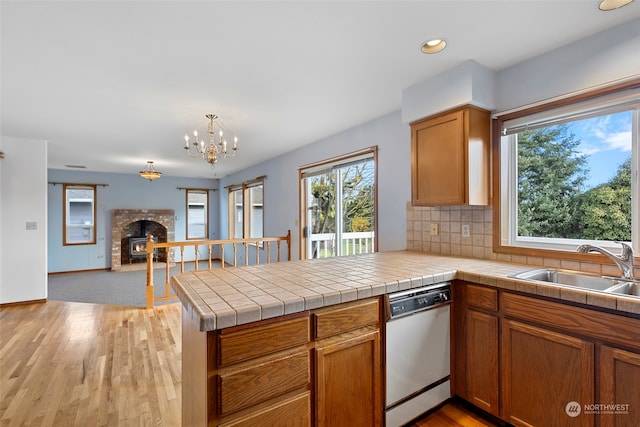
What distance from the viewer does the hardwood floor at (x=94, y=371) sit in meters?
1.83

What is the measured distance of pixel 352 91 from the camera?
103 inches

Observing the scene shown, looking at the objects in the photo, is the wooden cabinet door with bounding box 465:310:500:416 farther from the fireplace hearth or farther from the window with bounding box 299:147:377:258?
the fireplace hearth

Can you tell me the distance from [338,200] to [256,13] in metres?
2.63

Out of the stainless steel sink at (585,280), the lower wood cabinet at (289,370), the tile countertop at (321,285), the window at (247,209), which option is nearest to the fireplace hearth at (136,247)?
the window at (247,209)

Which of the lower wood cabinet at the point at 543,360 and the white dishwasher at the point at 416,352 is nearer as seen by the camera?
the lower wood cabinet at the point at 543,360

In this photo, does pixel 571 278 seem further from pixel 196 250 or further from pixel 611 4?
pixel 196 250

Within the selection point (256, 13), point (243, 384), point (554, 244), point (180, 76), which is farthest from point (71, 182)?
point (554, 244)

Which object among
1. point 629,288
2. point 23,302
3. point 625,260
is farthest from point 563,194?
point 23,302

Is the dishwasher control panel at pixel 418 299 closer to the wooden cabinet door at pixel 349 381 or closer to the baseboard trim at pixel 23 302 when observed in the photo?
the wooden cabinet door at pixel 349 381

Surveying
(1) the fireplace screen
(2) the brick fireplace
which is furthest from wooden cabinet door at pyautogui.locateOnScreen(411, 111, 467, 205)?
(1) the fireplace screen

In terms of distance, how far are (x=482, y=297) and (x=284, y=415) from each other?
1.24m

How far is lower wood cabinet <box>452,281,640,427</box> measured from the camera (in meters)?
1.26

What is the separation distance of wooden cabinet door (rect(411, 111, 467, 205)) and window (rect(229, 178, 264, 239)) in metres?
3.94

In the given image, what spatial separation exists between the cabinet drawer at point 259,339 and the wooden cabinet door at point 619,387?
1.30 m
